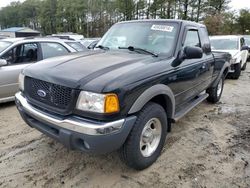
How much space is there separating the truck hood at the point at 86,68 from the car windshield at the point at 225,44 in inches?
287

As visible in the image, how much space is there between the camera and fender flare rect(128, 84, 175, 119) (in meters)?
2.64

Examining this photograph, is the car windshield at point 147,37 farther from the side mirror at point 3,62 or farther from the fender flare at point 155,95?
the side mirror at point 3,62

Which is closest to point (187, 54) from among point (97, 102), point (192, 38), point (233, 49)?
point (192, 38)

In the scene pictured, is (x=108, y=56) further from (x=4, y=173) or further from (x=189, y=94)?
(x=4, y=173)

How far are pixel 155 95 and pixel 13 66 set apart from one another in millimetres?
3758

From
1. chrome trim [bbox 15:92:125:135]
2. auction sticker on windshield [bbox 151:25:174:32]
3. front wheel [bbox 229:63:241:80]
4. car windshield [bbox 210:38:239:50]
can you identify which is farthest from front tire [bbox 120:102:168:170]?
car windshield [bbox 210:38:239:50]

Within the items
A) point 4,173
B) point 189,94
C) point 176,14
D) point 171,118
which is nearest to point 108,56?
point 171,118

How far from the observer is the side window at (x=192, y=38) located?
12.8 feet

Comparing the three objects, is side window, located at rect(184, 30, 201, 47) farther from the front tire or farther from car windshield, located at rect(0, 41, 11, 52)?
car windshield, located at rect(0, 41, 11, 52)

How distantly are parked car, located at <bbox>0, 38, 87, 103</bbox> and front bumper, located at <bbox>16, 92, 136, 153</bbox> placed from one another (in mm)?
2998

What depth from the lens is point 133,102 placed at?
8.54 feet

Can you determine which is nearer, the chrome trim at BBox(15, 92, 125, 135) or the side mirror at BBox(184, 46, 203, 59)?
the chrome trim at BBox(15, 92, 125, 135)

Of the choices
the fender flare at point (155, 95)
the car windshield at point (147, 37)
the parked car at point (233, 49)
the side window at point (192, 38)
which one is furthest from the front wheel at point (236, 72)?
the fender flare at point (155, 95)

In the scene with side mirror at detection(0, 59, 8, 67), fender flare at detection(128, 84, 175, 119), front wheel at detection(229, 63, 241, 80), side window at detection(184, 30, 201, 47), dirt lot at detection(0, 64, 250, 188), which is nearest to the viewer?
fender flare at detection(128, 84, 175, 119)
